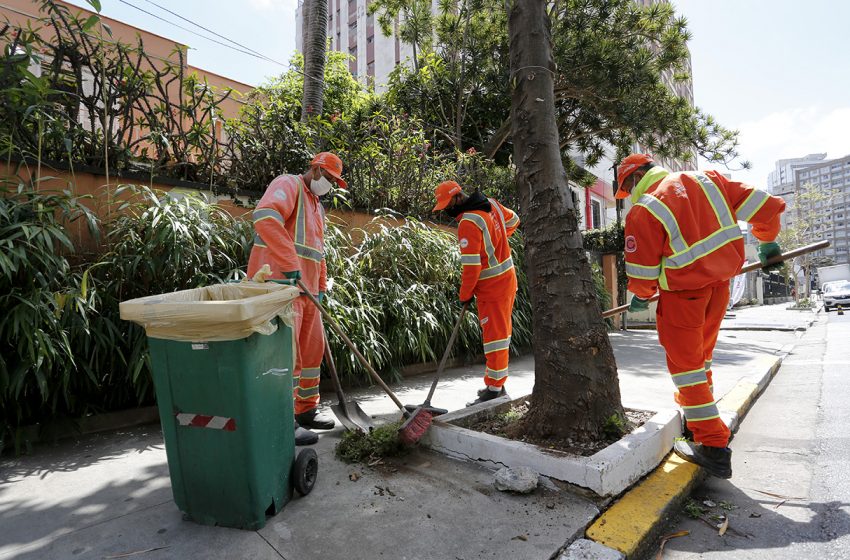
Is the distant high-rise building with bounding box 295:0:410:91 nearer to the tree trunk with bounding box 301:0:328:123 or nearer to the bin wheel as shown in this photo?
the tree trunk with bounding box 301:0:328:123

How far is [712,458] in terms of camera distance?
8.35ft

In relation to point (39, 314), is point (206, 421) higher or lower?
lower

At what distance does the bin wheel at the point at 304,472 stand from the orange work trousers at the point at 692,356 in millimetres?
1984

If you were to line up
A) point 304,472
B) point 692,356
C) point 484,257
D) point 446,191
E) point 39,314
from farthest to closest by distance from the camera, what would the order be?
point 446,191 < point 484,257 < point 39,314 < point 692,356 < point 304,472

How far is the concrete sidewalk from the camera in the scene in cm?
182

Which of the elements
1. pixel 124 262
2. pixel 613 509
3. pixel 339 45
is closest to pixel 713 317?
pixel 613 509

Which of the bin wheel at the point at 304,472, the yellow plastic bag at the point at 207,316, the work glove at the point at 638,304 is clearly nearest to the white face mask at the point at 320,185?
the yellow plastic bag at the point at 207,316

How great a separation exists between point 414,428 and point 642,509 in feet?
3.89

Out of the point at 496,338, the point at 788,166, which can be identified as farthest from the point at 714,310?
the point at 788,166

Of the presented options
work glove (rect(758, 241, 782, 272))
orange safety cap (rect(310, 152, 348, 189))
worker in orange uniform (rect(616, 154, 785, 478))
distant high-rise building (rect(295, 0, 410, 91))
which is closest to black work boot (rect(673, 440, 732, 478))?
worker in orange uniform (rect(616, 154, 785, 478))

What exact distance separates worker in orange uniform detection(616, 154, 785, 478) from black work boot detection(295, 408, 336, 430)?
218 centimetres

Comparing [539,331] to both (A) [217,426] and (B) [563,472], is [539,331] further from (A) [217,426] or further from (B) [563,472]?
(A) [217,426]

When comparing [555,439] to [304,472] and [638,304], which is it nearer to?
[638,304]

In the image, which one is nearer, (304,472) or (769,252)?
(304,472)
